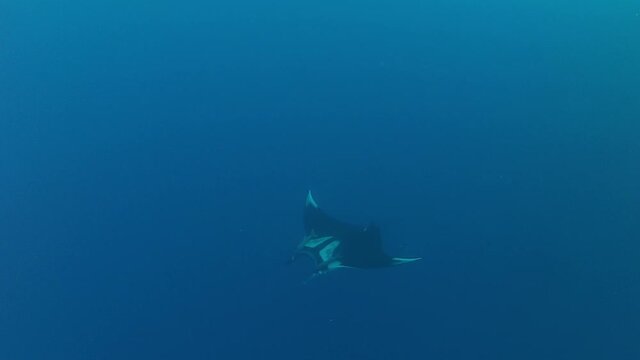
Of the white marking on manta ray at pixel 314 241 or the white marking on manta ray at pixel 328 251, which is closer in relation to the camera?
the white marking on manta ray at pixel 328 251

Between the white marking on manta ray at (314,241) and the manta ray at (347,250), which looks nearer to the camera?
the manta ray at (347,250)

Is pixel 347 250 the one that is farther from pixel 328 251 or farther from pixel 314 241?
pixel 314 241

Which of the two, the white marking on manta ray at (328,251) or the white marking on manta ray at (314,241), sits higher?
the white marking on manta ray at (314,241)

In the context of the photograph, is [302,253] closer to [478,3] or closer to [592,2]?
[478,3]

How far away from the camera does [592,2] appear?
12.1 metres

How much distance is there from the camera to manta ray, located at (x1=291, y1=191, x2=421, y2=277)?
16.2 feet

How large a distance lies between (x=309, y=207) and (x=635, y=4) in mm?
10207

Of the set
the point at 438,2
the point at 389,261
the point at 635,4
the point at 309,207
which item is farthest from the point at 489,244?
the point at 635,4

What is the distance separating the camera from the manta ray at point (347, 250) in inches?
194

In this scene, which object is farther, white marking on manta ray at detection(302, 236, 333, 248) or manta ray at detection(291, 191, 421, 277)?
white marking on manta ray at detection(302, 236, 333, 248)

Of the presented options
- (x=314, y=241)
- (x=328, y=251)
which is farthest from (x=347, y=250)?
(x=314, y=241)

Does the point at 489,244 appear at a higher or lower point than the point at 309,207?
lower

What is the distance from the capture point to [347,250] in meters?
5.04

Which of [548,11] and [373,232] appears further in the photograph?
[548,11]
